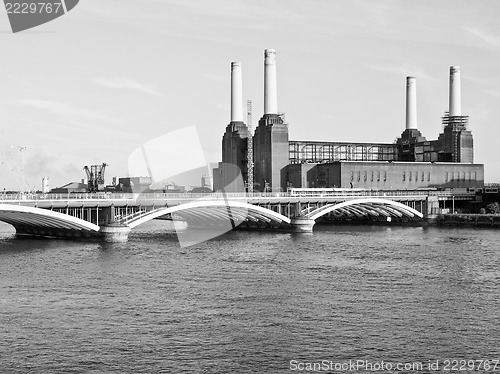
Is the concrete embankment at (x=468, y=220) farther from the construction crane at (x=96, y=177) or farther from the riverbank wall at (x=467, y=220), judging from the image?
the construction crane at (x=96, y=177)

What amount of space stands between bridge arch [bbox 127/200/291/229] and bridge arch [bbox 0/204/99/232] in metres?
4.88

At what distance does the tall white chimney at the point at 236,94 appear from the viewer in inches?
4820

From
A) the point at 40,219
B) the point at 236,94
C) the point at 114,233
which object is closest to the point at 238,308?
the point at 114,233

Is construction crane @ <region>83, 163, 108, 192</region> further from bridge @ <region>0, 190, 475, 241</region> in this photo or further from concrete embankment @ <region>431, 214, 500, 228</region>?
concrete embankment @ <region>431, 214, 500, 228</region>

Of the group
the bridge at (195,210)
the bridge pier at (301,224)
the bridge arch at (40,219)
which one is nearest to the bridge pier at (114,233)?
the bridge at (195,210)

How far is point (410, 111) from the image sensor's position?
145 metres

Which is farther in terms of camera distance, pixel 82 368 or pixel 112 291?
pixel 112 291

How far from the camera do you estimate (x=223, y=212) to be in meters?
86.1

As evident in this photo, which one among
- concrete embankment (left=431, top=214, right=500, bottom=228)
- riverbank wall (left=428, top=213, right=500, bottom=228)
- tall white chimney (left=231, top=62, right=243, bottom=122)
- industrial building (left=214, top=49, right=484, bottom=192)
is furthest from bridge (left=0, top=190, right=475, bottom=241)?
tall white chimney (left=231, top=62, right=243, bottom=122)

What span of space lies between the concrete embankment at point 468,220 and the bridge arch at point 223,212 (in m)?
27.4

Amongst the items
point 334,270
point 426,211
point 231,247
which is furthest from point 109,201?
point 426,211

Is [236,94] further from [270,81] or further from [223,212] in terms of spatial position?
[223,212]

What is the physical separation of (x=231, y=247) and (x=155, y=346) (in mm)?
39480

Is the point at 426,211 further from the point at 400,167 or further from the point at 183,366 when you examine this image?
the point at 183,366
